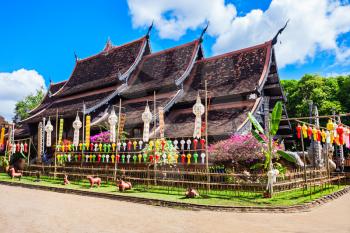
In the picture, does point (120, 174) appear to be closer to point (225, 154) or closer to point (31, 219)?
point (225, 154)

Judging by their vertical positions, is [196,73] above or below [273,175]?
above

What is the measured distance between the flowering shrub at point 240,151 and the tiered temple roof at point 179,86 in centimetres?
198

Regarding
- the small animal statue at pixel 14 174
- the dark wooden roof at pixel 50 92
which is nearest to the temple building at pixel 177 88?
the dark wooden roof at pixel 50 92

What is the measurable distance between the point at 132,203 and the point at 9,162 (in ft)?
57.5

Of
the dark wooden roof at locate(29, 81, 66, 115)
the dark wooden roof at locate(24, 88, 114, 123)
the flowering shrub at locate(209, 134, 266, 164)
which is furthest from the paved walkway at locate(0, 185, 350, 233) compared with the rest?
the dark wooden roof at locate(29, 81, 66, 115)

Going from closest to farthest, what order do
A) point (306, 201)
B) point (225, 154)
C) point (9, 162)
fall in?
point (306, 201)
point (225, 154)
point (9, 162)

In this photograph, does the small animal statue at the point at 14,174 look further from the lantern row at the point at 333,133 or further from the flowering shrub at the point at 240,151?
the lantern row at the point at 333,133

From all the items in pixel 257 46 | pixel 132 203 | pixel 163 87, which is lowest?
pixel 132 203

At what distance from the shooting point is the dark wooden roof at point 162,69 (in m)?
23.4

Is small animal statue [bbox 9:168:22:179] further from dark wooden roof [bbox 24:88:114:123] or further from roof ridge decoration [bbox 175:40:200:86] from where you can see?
roof ridge decoration [bbox 175:40:200:86]

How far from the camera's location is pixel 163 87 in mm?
23266

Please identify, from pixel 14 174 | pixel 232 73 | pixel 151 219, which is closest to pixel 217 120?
pixel 232 73

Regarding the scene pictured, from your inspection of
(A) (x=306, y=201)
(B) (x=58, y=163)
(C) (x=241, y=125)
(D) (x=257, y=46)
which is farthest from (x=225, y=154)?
(B) (x=58, y=163)

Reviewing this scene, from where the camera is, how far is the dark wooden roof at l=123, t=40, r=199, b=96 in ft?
76.9
